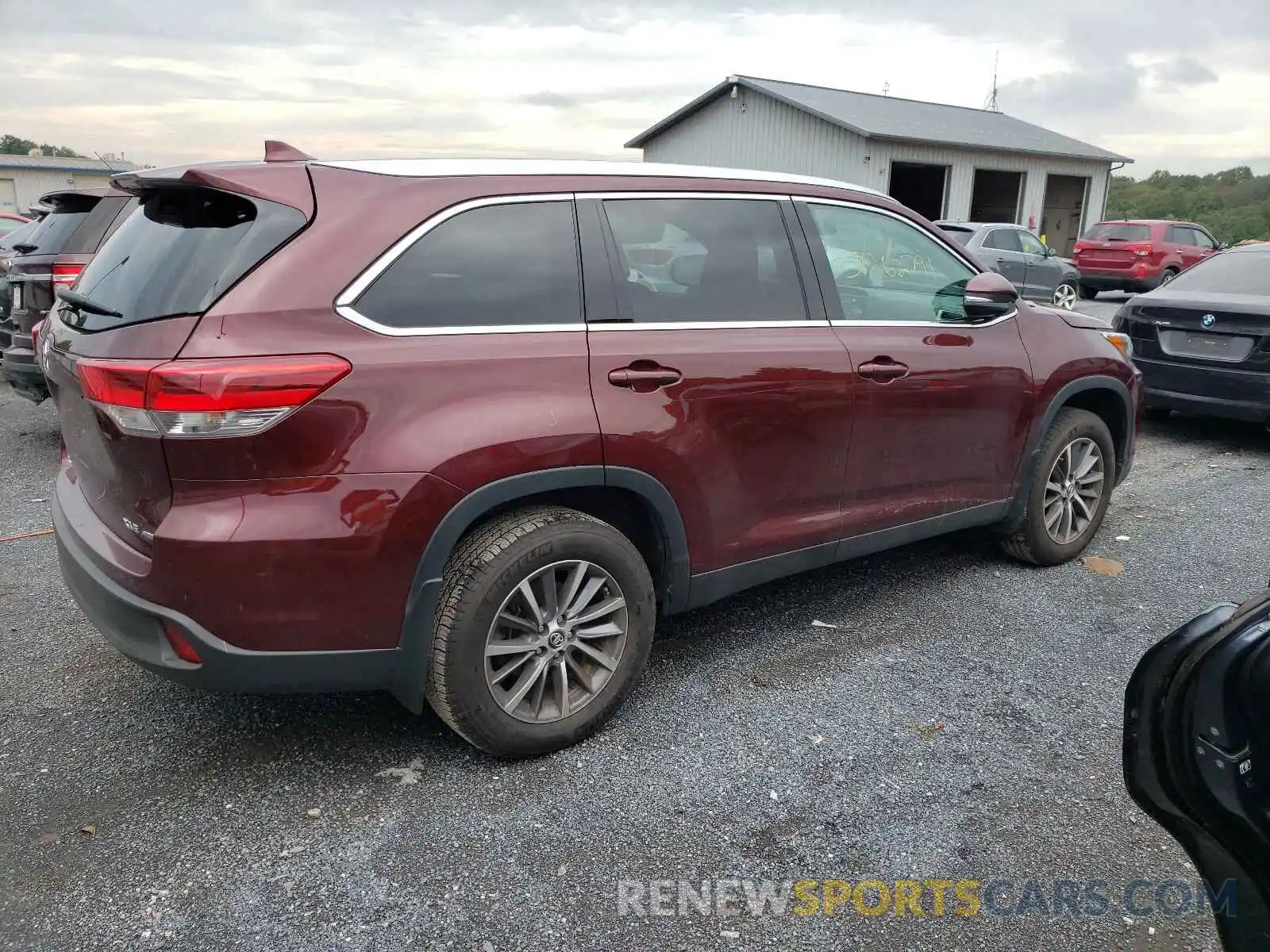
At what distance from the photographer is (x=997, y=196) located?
2728 cm

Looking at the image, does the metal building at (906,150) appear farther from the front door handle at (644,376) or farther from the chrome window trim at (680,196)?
the front door handle at (644,376)

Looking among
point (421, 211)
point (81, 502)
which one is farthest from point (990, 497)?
point (81, 502)

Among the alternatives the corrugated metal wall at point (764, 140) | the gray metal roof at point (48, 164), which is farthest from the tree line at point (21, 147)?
the corrugated metal wall at point (764, 140)

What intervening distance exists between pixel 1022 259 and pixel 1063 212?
1441 cm

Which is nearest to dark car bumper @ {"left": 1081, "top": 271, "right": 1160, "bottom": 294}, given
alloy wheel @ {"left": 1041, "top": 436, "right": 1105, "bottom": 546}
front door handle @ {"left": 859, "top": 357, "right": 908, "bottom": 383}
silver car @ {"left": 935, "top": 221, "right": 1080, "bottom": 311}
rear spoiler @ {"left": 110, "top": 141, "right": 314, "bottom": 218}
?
silver car @ {"left": 935, "top": 221, "right": 1080, "bottom": 311}

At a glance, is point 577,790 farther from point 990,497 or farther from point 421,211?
point 990,497

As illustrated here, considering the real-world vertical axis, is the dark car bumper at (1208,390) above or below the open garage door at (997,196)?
below

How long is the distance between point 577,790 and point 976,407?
2348 mm

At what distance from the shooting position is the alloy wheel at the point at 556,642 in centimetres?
291

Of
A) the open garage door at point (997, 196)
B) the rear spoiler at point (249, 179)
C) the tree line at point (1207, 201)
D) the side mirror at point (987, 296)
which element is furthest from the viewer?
the tree line at point (1207, 201)

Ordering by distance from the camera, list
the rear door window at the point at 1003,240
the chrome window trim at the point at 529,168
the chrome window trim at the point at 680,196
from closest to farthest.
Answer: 1. the chrome window trim at the point at 529,168
2. the chrome window trim at the point at 680,196
3. the rear door window at the point at 1003,240

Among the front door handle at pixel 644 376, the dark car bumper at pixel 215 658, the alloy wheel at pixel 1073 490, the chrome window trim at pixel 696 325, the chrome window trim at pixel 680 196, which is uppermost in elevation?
the chrome window trim at pixel 680 196

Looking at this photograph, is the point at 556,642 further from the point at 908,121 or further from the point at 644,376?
the point at 908,121

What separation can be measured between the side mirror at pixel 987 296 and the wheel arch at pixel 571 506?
1.76m
